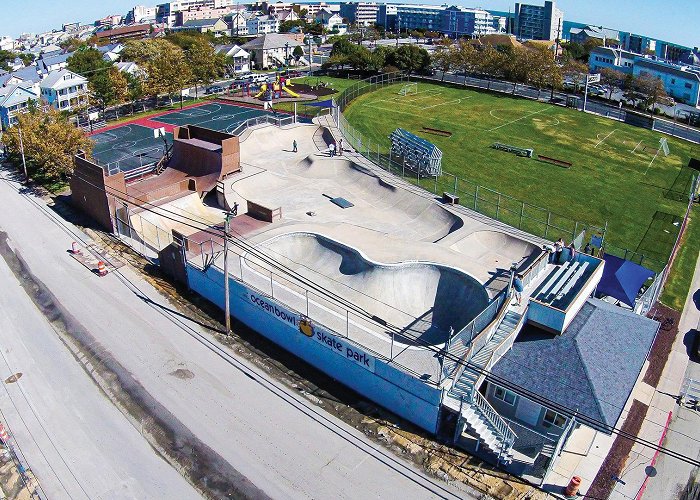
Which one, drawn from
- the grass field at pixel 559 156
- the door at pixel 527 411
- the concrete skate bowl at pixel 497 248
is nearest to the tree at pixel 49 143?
the grass field at pixel 559 156

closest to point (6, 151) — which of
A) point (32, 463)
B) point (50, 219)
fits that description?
point (50, 219)

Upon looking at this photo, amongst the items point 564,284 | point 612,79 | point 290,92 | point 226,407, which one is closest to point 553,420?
point 564,284

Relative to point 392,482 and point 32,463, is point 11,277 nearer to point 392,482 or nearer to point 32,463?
point 32,463

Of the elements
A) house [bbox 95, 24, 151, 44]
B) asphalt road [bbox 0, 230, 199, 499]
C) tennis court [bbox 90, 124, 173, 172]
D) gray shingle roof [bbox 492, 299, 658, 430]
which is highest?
house [bbox 95, 24, 151, 44]

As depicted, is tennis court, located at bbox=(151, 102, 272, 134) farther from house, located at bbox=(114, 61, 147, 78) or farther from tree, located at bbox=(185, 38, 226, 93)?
house, located at bbox=(114, 61, 147, 78)

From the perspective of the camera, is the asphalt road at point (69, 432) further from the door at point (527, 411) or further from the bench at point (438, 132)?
the bench at point (438, 132)

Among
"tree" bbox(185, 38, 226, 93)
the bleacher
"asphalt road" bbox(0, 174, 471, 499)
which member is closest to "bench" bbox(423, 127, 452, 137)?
"tree" bbox(185, 38, 226, 93)
